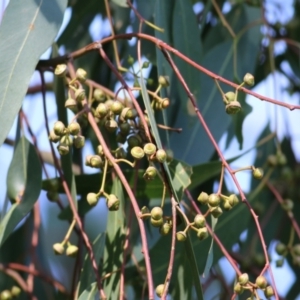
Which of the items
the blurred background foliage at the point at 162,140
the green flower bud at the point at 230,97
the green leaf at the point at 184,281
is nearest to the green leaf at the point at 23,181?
the blurred background foliage at the point at 162,140

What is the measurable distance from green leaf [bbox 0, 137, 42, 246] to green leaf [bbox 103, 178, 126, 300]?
14 centimetres

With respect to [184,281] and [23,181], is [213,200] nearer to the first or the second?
[184,281]

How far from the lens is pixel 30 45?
110cm

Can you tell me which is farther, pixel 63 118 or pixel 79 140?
pixel 63 118

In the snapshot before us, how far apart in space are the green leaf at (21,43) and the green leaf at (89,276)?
0.86 feet

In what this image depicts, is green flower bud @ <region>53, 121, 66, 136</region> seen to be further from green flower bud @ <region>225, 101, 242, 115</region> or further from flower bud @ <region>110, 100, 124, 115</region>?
green flower bud @ <region>225, 101, 242, 115</region>

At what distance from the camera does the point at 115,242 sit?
1209mm

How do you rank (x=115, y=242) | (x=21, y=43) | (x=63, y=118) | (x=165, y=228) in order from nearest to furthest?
(x=165, y=228) → (x=21, y=43) → (x=115, y=242) → (x=63, y=118)

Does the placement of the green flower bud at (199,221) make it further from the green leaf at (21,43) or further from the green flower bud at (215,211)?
Result: the green leaf at (21,43)

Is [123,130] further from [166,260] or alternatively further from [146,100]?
[166,260]

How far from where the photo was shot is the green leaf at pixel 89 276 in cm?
110

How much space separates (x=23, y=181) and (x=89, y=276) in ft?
0.71

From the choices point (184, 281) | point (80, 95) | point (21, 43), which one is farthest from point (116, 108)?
point (184, 281)

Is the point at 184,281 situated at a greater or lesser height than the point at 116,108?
lesser
